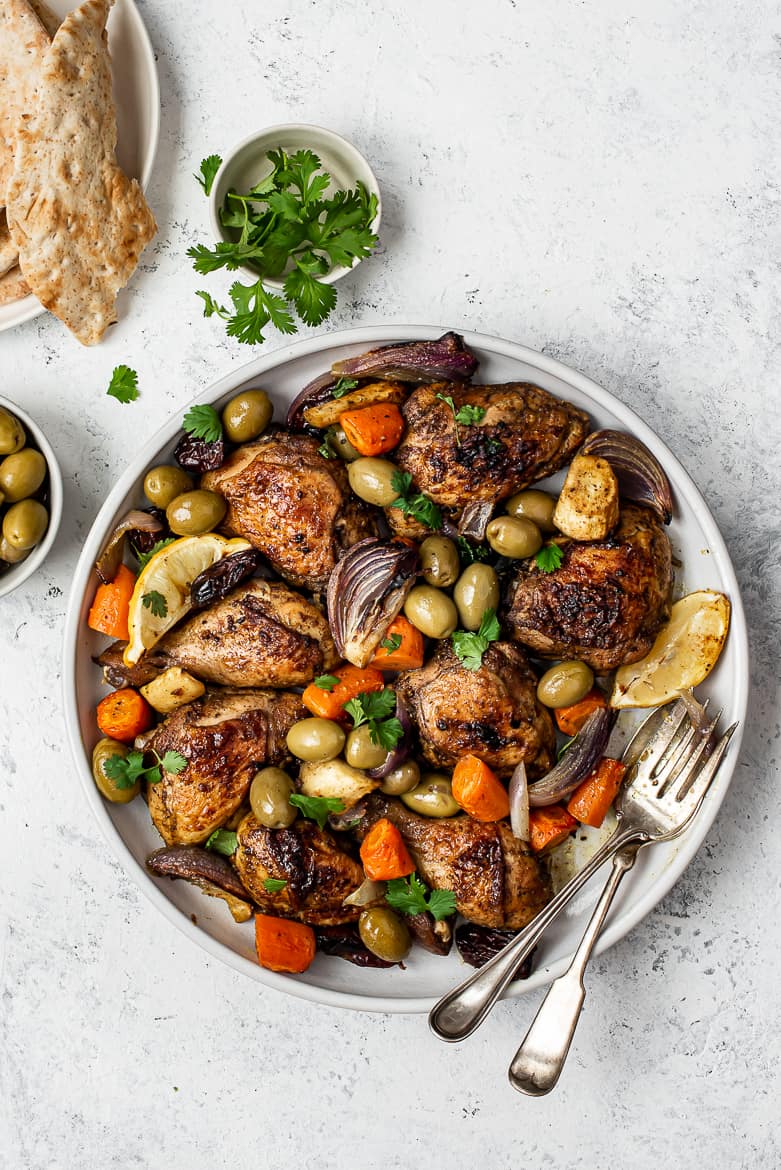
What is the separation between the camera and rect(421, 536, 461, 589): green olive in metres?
3.20

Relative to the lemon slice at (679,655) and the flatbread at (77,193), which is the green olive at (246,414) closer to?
the flatbread at (77,193)

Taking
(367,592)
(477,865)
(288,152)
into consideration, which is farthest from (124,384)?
(477,865)

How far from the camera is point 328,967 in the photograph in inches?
131

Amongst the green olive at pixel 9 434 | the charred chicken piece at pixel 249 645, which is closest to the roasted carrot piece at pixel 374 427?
the charred chicken piece at pixel 249 645

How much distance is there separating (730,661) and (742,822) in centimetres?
74

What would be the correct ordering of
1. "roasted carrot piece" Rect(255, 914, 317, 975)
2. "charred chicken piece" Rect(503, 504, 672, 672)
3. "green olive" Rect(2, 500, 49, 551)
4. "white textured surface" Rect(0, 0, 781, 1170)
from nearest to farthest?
"charred chicken piece" Rect(503, 504, 672, 672), "roasted carrot piece" Rect(255, 914, 317, 975), "green olive" Rect(2, 500, 49, 551), "white textured surface" Rect(0, 0, 781, 1170)

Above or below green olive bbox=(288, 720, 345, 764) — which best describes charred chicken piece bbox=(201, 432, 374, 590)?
above

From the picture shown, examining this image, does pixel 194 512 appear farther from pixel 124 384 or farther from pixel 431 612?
pixel 431 612

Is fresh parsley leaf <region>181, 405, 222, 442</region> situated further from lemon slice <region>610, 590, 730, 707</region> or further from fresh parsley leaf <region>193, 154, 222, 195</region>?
lemon slice <region>610, 590, 730, 707</region>

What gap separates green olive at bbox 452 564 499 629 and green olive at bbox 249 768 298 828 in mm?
838

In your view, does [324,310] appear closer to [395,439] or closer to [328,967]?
[395,439]

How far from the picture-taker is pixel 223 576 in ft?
10.5

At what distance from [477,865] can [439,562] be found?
1041 mm

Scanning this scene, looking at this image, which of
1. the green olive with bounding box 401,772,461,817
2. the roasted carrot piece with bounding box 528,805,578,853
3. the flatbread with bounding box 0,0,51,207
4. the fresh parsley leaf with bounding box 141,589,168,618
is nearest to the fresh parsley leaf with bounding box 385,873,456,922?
the green olive with bounding box 401,772,461,817
